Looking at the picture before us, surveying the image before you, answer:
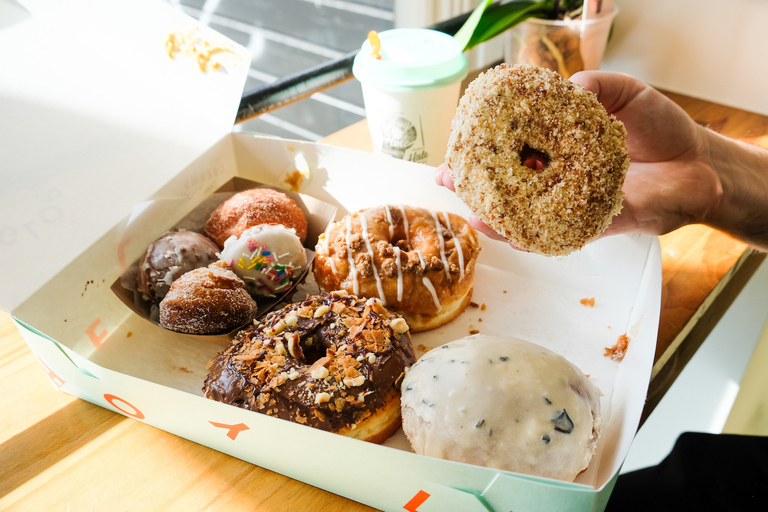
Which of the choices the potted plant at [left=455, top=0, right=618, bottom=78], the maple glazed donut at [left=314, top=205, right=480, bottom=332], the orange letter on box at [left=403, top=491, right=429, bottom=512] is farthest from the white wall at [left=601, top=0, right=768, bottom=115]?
the orange letter on box at [left=403, top=491, right=429, bottom=512]

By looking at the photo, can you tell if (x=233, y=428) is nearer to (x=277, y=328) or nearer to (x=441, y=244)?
(x=277, y=328)

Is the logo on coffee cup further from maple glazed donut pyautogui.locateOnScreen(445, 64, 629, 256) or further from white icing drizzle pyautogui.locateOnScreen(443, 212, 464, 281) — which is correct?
maple glazed donut pyautogui.locateOnScreen(445, 64, 629, 256)

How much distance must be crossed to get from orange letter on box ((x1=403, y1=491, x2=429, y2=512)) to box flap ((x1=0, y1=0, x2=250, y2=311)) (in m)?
0.87

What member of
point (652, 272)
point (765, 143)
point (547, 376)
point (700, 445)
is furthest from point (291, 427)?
point (765, 143)

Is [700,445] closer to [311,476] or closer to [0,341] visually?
[311,476]

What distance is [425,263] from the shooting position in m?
1.37

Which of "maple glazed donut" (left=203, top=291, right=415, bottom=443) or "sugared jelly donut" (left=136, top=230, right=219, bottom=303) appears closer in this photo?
"maple glazed donut" (left=203, top=291, right=415, bottom=443)

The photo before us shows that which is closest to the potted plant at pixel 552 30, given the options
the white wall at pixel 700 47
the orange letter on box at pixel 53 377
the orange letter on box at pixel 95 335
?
the white wall at pixel 700 47

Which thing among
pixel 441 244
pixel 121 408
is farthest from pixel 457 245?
pixel 121 408

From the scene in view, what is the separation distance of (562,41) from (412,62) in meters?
0.79

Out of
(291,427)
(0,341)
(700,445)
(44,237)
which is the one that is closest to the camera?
(291,427)

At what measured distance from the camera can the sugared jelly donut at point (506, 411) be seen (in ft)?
3.20

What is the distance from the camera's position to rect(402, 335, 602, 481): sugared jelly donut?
3.20 feet

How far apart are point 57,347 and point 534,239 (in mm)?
897
